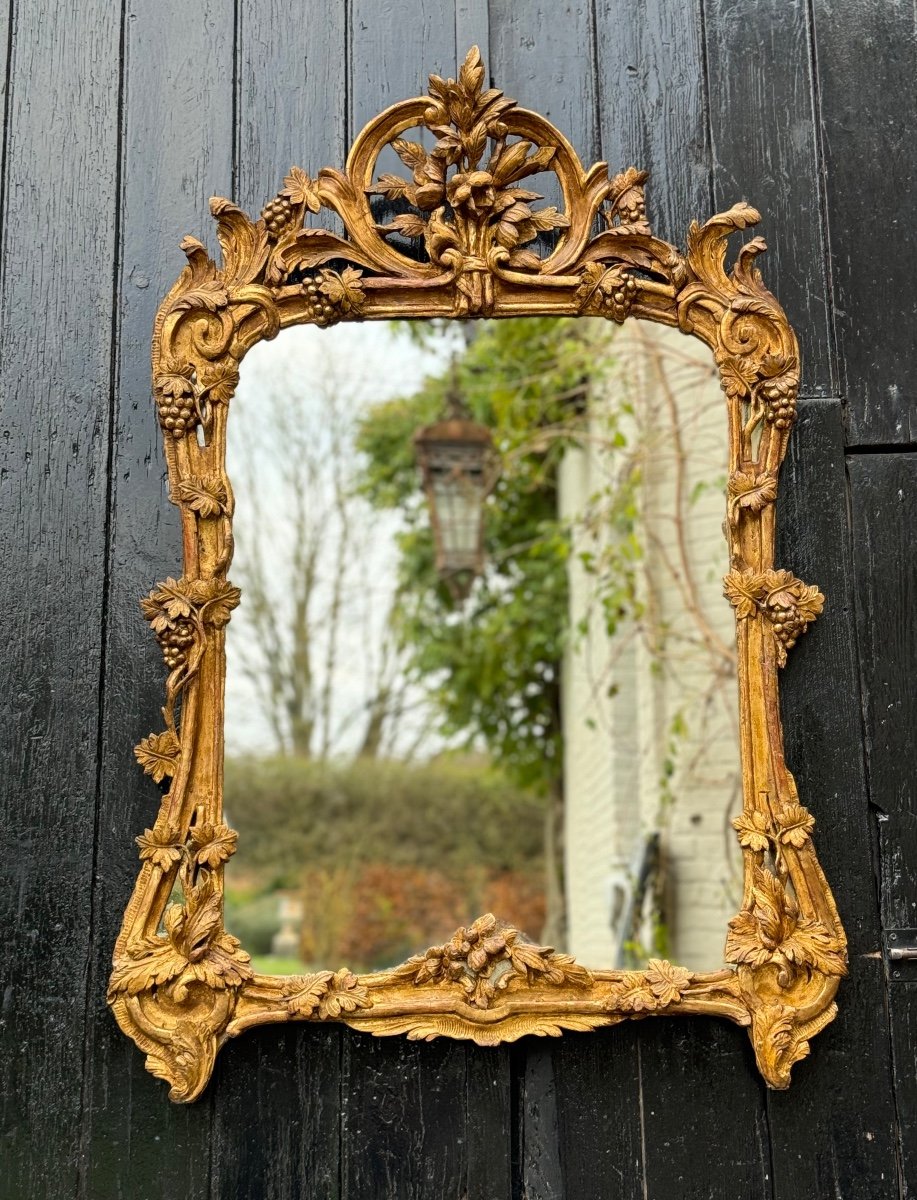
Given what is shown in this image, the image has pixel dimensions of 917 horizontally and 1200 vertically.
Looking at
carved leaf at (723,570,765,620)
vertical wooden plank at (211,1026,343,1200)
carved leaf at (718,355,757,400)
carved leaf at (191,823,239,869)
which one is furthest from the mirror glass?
carved leaf at (191,823,239,869)

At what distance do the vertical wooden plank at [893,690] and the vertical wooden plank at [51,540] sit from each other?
114 centimetres

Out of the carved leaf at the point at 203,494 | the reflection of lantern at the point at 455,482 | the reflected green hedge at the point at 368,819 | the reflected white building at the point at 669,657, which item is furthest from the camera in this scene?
the reflected green hedge at the point at 368,819

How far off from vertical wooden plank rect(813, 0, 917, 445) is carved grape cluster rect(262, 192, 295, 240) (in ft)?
2.80

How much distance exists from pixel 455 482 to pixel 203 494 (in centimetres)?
255

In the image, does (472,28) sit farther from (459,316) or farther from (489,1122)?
(489,1122)

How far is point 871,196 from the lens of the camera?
182 centimetres

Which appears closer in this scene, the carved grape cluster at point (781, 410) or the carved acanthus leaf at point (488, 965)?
the carved acanthus leaf at point (488, 965)

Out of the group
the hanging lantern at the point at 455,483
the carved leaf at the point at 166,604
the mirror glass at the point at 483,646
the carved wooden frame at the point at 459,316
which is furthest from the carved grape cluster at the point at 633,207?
the hanging lantern at the point at 455,483

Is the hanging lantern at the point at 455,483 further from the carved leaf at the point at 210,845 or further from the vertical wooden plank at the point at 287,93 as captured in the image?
the carved leaf at the point at 210,845

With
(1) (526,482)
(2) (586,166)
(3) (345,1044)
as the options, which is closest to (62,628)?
(3) (345,1044)

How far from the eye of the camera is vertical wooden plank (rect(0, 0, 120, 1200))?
61.7 inches

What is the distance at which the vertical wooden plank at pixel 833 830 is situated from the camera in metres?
1.57

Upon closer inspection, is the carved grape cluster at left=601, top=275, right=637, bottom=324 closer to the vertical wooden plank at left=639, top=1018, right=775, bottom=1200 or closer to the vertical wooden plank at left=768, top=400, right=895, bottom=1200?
the vertical wooden plank at left=768, top=400, right=895, bottom=1200

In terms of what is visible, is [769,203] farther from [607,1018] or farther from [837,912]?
[607,1018]
